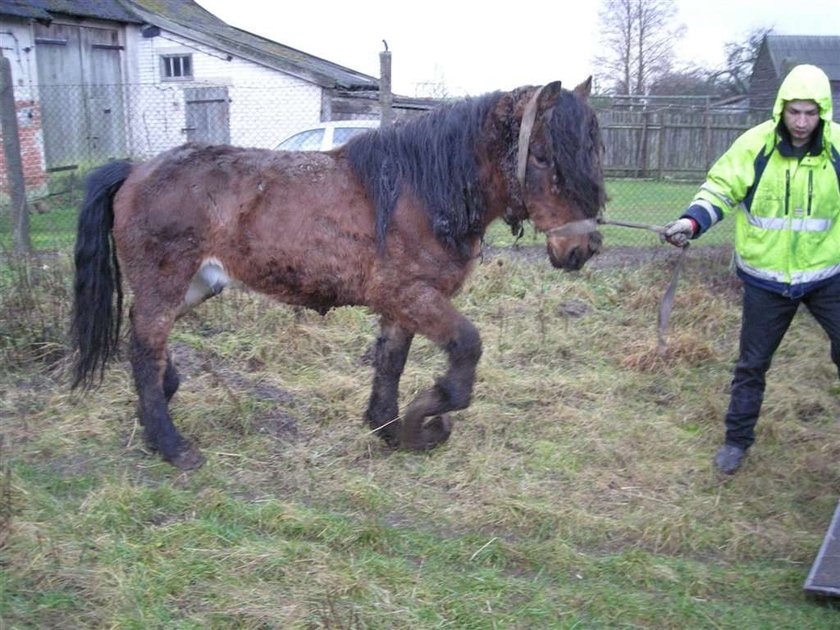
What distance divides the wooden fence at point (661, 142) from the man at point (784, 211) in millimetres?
11267

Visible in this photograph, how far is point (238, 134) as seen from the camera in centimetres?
1761

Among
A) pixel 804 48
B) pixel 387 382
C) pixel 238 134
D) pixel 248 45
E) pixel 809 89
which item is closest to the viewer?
pixel 809 89

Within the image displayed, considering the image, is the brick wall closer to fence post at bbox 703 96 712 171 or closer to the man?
fence post at bbox 703 96 712 171

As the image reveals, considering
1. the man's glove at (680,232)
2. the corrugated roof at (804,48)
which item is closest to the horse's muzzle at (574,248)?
the man's glove at (680,232)

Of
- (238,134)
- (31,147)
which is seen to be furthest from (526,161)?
(238,134)

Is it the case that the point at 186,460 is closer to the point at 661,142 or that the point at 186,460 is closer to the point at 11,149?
the point at 11,149

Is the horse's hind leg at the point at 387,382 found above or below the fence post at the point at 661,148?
below

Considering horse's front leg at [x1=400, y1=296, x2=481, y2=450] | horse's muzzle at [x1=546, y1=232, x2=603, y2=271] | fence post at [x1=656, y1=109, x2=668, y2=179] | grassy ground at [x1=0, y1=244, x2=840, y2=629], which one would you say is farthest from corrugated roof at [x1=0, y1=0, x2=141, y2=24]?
horse's muzzle at [x1=546, y1=232, x2=603, y2=271]

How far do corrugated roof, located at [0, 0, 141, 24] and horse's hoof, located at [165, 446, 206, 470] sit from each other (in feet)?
44.2

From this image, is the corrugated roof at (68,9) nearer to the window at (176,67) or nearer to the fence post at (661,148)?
the window at (176,67)

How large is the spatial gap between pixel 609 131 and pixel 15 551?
1566 centimetres

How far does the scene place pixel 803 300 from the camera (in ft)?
13.2

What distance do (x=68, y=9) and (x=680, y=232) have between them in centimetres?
1743

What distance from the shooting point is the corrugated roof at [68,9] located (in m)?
15.1
